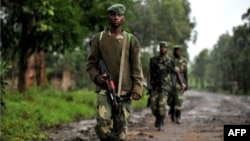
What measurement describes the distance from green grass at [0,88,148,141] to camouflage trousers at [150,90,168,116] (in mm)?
2760

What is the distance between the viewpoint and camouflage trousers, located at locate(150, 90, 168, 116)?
12.1 meters

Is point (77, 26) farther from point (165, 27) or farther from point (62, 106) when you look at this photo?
point (165, 27)

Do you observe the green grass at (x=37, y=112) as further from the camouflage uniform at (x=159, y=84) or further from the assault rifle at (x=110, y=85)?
the assault rifle at (x=110, y=85)

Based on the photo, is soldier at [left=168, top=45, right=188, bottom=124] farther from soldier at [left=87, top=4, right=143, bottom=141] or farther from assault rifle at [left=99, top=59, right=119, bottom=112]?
assault rifle at [left=99, top=59, right=119, bottom=112]

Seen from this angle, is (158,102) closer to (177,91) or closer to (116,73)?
(177,91)

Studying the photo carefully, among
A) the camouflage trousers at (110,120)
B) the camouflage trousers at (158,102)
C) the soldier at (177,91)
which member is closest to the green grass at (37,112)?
the camouflage trousers at (158,102)

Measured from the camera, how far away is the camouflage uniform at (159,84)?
1216 centimetres

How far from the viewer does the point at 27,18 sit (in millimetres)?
17328

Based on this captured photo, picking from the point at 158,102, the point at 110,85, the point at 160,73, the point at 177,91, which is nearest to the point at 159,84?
the point at 160,73

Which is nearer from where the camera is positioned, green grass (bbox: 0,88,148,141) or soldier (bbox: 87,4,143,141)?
soldier (bbox: 87,4,143,141)

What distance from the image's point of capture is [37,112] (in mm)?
14422

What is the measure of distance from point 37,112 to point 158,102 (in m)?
4.07

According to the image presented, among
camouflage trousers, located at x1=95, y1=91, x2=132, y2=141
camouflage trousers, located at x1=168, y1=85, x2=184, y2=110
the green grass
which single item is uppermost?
camouflage trousers, located at x1=95, y1=91, x2=132, y2=141

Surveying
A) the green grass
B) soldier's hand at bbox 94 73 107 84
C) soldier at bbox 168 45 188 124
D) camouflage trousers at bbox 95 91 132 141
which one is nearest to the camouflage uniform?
soldier at bbox 168 45 188 124
